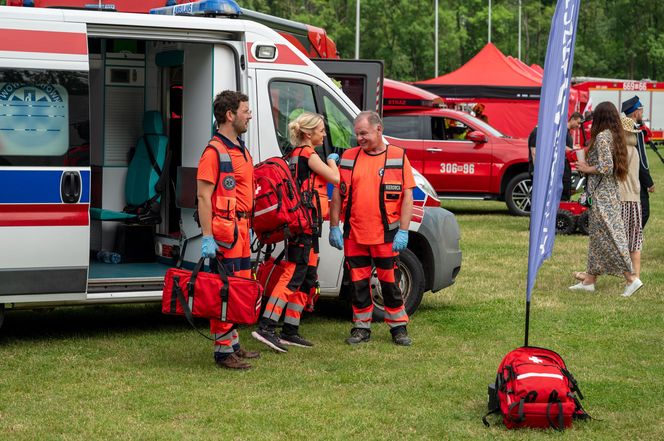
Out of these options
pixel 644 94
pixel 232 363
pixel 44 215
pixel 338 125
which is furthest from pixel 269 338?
pixel 644 94

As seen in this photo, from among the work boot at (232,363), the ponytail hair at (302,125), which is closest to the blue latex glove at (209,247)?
the work boot at (232,363)

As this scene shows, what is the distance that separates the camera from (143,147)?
9.75 metres

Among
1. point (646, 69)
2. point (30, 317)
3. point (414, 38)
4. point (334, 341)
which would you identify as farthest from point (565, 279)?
point (646, 69)

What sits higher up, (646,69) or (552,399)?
(646,69)

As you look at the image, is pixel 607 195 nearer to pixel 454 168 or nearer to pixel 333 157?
pixel 333 157

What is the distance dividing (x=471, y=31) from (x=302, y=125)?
58076mm

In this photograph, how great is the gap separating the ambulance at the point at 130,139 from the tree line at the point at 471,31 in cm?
4680

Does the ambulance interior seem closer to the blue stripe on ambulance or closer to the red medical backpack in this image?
the red medical backpack

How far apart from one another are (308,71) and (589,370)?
125 inches

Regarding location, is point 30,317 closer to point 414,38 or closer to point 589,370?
point 589,370

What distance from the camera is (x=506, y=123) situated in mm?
31312

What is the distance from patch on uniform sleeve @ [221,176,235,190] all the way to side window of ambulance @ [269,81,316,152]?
1442mm

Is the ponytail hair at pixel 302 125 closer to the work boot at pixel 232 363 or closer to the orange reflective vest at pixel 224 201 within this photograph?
the orange reflective vest at pixel 224 201

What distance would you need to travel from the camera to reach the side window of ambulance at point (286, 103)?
8820 millimetres
